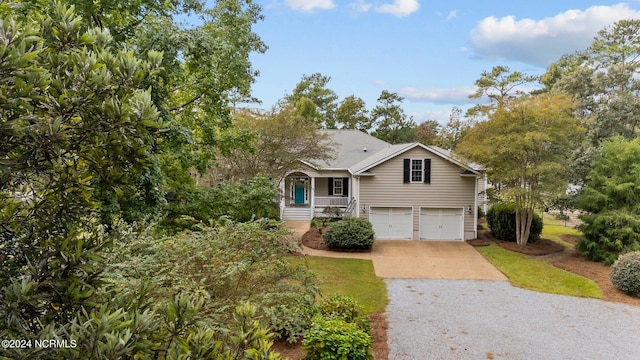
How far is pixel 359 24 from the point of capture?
14.3 m

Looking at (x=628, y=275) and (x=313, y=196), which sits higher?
(x=313, y=196)

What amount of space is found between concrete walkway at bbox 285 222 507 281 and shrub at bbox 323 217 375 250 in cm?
43

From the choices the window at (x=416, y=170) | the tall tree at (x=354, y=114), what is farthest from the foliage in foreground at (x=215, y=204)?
the tall tree at (x=354, y=114)

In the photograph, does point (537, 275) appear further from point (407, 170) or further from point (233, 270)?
point (233, 270)

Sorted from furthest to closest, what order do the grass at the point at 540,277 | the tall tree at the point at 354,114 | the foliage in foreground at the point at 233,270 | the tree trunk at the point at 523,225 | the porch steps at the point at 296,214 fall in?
1. the tall tree at the point at 354,114
2. the porch steps at the point at 296,214
3. the tree trunk at the point at 523,225
4. the grass at the point at 540,277
5. the foliage in foreground at the point at 233,270

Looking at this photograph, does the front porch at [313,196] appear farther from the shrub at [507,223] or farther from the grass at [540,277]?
the grass at [540,277]

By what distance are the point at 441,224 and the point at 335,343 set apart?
1445 centimetres

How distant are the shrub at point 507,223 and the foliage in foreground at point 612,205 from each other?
233 cm

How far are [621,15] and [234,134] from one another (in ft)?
84.1

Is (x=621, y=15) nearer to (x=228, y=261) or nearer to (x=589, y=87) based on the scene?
(x=589, y=87)

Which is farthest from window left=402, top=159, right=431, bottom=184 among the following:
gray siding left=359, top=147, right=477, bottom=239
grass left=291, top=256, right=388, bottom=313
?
grass left=291, top=256, right=388, bottom=313

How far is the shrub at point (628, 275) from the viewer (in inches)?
432

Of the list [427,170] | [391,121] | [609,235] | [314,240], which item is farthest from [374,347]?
[391,121]

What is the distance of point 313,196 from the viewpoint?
2327 centimetres
